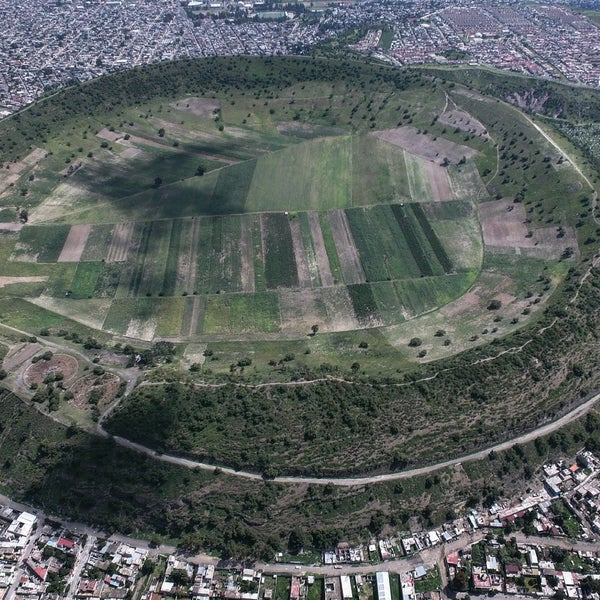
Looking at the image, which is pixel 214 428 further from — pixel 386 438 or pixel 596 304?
pixel 596 304

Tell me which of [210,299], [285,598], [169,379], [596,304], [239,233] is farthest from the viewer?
[239,233]

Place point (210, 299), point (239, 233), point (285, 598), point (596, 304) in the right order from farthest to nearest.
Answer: point (239, 233) → point (210, 299) → point (596, 304) → point (285, 598)

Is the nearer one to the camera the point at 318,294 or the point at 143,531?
the point at 143,531

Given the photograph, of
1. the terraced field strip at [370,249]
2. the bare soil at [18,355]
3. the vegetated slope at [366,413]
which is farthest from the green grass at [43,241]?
the terraced field strip at [370,249]

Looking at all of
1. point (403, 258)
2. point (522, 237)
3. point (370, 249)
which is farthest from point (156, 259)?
point (522, 237)

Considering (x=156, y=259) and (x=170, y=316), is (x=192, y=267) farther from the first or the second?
(x=170, y=316)

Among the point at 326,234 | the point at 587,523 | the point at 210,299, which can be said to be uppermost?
the point at 326,234

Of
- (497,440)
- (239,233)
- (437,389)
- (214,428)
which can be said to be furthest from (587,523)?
(239,233)
